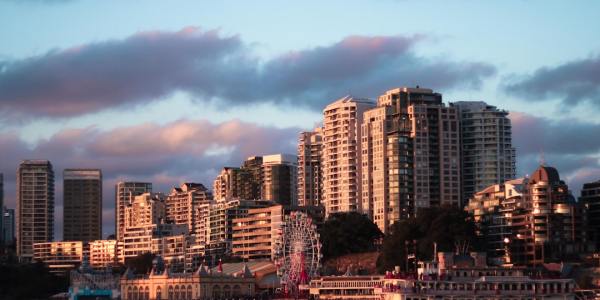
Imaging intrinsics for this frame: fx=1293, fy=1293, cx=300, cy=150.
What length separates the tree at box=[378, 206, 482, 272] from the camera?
187750 mm

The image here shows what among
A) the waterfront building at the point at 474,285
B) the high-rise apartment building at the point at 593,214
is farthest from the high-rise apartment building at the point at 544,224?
the waterfront building at the point at 474,285

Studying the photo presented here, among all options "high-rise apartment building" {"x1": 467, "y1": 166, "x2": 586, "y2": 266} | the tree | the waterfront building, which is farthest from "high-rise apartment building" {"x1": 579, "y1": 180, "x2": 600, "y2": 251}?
the waterfront building

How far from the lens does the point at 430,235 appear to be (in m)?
190

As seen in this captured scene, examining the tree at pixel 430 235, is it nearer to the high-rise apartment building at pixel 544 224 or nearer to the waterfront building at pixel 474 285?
the high-rise apartment building at pixel 544 224

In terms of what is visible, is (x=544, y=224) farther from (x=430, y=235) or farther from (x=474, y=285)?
(x=474, y=285)

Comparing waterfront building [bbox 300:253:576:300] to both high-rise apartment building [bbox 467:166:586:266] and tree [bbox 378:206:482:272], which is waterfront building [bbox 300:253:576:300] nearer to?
high-rise apartment building [bbox 467:166:586:266]

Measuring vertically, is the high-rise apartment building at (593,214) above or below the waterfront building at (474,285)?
above

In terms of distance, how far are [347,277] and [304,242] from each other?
21235 millimetres

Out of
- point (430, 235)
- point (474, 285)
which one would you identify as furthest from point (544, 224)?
point (474, 285)

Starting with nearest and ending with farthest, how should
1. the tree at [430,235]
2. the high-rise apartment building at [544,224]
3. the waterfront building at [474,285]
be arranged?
the waterfront building at [474,285] → the high-rise apartment building at [544,224] → the tree at [430,235]

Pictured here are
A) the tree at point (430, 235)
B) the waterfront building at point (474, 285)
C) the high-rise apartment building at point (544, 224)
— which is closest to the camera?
the waterfront building at point (474, 285)

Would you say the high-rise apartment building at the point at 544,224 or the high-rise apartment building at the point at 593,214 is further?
the high-rise apartment building at the point at 593,214

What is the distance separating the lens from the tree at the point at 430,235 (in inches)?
7392

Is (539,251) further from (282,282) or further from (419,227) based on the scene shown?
(282,282)
